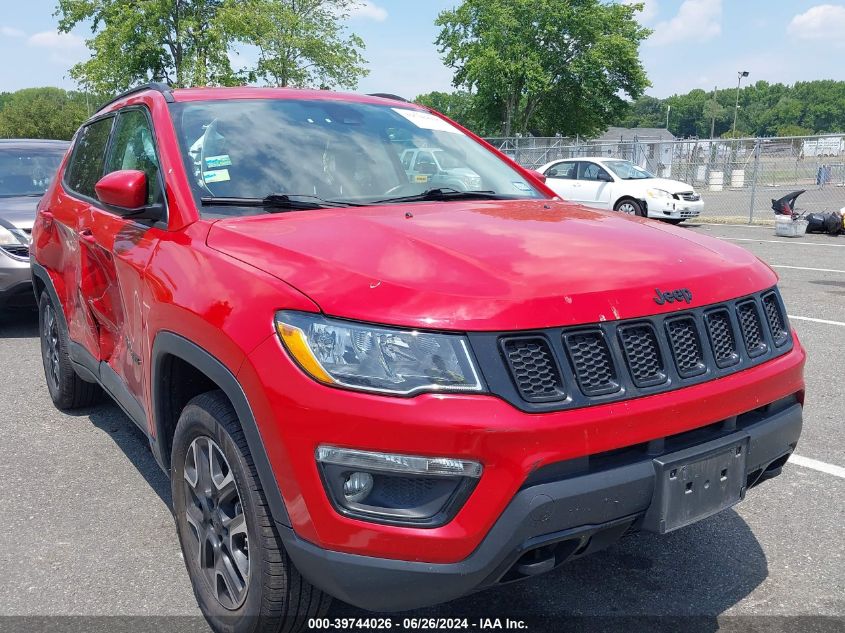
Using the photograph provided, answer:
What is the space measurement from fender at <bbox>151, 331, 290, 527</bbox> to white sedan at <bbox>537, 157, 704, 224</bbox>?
15145mm

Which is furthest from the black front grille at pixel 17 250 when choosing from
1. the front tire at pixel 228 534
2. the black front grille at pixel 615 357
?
the black front grille at pixel 615 357

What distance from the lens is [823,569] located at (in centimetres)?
292

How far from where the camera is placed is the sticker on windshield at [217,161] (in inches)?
116

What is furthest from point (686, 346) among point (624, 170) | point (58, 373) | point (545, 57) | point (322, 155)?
point (545, 57)

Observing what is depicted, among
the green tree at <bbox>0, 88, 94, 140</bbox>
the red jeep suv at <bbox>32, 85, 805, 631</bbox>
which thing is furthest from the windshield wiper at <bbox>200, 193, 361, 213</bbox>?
the green tree at <bbox>0, 88, 94, 140</bbox>

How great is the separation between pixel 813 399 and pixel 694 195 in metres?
13.8

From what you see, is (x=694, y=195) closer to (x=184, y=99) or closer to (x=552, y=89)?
(x=184, y=99)

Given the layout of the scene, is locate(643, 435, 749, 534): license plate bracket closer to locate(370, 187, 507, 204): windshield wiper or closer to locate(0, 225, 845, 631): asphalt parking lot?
locate(0, 225, 845, 631): asphalt parking lot

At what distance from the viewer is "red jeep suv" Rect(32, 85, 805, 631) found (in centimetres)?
190

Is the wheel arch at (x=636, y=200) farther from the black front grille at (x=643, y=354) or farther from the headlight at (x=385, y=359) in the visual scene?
the headlight at (x=385, y=359)

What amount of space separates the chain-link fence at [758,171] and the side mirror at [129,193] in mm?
17913

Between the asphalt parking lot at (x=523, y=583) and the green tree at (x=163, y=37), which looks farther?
the green tree at (x=163, y=37)

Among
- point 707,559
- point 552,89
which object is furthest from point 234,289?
point 552,89

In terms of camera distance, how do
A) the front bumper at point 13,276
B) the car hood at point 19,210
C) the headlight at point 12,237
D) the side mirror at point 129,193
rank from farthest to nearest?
the car hood at point 19,210 < the headlight at point 12,237 < the front bumper at point 13,276 < the side mirror at point 129,193
